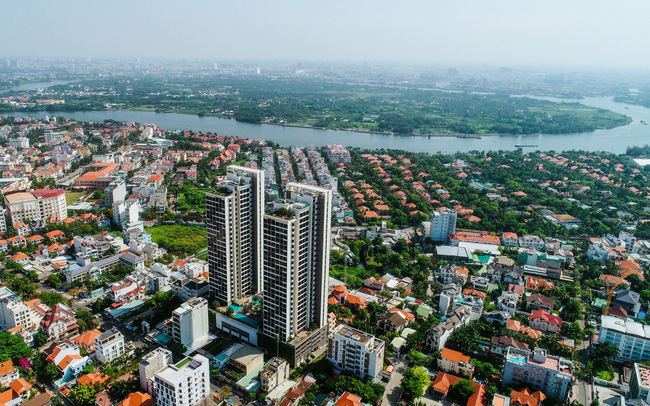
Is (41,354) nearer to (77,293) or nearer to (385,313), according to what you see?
(77,293)

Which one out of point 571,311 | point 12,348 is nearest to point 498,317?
point 571,311

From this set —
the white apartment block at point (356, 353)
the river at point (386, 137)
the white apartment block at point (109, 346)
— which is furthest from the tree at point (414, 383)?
the river at point (386, 137)

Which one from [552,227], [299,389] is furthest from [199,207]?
[552,227]

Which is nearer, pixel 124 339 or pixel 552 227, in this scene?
pixel 124 339

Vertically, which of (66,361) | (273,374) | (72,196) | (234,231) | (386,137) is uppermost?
(234,231)

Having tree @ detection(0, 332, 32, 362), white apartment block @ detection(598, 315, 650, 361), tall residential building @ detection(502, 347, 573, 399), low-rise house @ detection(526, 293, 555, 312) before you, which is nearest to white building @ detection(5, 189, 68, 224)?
tree @ detection(0, 332, 32, 362)

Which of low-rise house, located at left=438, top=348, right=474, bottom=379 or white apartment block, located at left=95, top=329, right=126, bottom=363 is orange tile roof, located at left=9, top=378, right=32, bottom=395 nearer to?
white apartment block, located at left=95, top=329, right=126, bottom=363

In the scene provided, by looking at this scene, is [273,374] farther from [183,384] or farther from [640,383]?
[640,383]

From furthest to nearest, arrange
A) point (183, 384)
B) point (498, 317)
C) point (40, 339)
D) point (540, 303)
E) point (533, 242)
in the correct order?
point (533, 242) < point (540, 303) < point (498, 317) < point (40, 339) < point (183, 384)
